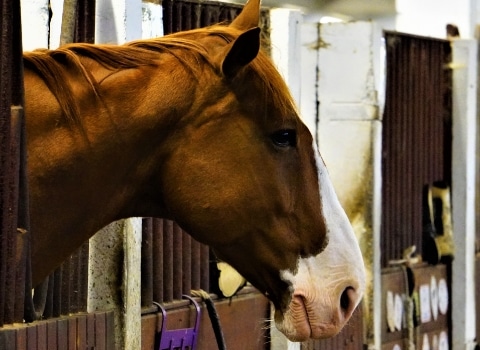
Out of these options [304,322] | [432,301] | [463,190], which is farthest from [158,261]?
[463,190]

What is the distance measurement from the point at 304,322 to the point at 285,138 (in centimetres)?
41

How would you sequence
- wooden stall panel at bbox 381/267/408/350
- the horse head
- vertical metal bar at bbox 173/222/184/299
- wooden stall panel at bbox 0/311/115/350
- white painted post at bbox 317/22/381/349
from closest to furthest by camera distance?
wooden stall panel at bbox 0/311/115/350 → the horse head → vertical metal bar at bbox 173/222/184/299 → white painted post at bbox 317/22/381/349 → wooden stall panel at bbox 381/267/408/350

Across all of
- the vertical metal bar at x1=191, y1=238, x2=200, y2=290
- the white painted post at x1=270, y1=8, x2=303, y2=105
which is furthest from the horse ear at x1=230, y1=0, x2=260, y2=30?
the white painted post at x1=270, y1=8, x2=303, y2=105

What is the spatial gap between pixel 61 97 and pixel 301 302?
692 mm

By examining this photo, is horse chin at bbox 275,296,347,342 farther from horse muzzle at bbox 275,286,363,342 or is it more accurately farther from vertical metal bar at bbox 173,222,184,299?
vertical metal bar at bbox 173,222,184,299

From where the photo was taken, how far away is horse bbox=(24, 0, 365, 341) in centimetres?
191

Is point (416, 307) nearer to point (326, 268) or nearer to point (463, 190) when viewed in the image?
point (463, 190)

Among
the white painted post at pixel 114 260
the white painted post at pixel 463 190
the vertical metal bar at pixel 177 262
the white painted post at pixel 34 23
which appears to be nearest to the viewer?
the white painted post at pixel 34 23

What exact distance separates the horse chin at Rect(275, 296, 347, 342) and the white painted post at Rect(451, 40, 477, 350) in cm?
317

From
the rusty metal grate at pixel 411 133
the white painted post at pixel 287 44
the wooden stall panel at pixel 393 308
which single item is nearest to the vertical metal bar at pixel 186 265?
the white painted post at pixel 287 44

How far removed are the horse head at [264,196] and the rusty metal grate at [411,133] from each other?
101 inches

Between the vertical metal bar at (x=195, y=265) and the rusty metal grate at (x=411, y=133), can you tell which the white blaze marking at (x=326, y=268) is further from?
the rusty metal grate at (x=411, y=133)

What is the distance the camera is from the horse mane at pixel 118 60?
6.22 ft

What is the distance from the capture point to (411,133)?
4855 millimetres
